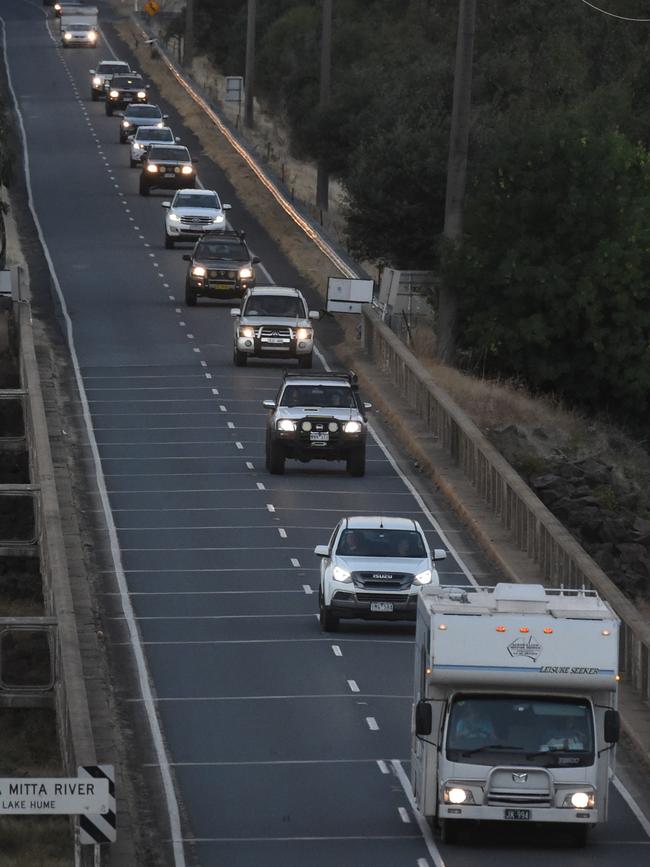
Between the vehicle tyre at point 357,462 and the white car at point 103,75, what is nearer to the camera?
the vehicle tyre at point 357,462

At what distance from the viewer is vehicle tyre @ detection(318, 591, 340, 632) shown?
31562mm

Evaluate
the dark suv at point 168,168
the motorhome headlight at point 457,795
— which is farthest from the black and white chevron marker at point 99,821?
the dark suv at point 168,168

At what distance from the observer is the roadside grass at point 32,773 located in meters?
21.0

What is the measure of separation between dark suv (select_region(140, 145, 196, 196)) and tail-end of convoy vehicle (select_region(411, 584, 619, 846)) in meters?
61.0

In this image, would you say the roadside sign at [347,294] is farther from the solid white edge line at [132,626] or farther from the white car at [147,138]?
the white car at [147,138]

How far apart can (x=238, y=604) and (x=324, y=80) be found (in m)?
49.9

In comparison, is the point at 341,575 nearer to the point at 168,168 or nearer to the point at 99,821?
the point at 99,821

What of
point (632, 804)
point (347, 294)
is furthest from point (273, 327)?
point (632, 804)

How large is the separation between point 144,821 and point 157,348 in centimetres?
3441

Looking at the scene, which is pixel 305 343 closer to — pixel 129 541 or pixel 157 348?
pixel 157 348

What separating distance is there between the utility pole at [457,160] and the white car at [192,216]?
13761 mm

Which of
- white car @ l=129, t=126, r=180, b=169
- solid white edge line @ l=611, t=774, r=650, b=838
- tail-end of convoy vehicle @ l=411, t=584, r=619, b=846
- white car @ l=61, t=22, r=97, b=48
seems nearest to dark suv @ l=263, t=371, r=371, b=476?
solid white edge line @ l=611, t=774, r=650, b=838

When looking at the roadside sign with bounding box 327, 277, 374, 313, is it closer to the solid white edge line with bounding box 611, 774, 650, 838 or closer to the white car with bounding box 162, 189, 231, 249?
the white car with bounding box 162, 189, 231, 249

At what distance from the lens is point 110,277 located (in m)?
66.6
